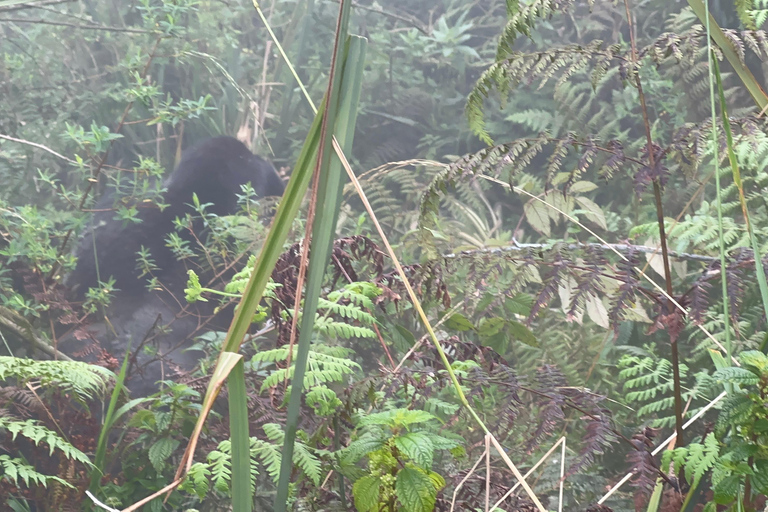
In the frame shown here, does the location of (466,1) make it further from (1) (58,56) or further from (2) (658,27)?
(1) (58,56)

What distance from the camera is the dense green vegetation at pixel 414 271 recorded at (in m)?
0.69

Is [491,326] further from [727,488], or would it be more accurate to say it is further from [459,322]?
[727,488]

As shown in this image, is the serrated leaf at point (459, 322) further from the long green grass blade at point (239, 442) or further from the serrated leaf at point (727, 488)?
the long green grass blade at point (239, 442)

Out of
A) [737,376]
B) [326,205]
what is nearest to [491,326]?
[737,376]

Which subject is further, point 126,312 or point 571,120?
point 571,120

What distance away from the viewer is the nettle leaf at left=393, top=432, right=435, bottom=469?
2.14 ft

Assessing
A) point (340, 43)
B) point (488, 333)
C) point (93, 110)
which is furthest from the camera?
point (93, 110)

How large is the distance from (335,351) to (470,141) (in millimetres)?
2129

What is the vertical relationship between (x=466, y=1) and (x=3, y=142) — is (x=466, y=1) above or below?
above

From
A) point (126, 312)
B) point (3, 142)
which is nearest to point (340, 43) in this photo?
point (126, 312)

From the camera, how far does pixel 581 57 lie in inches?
32.2

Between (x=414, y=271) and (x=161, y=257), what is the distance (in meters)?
1.54

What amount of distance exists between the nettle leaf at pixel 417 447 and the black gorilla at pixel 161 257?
1327 mm

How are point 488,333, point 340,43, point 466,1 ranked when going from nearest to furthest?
point 340,43, point 488,333, point 466,1
